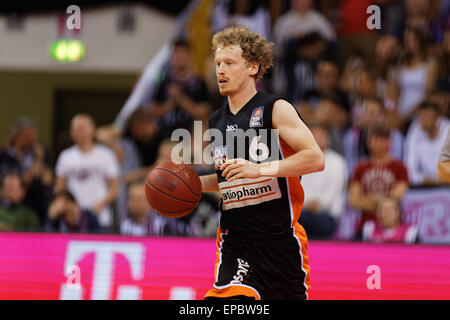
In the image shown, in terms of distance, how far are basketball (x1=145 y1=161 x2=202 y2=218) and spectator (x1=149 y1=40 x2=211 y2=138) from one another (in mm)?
4103

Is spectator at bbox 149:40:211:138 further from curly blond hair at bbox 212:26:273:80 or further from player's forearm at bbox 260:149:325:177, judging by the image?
player's forearm at bbox 260:149:325:177

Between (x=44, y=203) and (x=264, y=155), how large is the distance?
5.00m

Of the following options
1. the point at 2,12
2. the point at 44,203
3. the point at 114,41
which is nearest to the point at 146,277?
the point at 44,203

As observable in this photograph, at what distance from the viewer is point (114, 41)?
1180cm

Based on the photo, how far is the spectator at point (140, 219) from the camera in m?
6.87

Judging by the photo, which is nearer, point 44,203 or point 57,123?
point 44,203

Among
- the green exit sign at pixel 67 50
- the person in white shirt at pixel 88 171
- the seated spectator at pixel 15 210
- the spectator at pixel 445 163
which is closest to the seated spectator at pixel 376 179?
the spectator at pixel 445 163

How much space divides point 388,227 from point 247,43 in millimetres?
3241

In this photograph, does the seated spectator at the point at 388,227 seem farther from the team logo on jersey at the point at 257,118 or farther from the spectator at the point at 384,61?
the team logo on jersey at the point at 257,118

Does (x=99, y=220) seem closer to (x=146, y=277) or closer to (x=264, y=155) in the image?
(x=146, y=277)

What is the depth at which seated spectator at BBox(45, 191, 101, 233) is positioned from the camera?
23.6 ft

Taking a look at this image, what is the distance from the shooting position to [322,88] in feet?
26.1

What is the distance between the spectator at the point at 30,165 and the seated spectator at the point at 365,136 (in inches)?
149

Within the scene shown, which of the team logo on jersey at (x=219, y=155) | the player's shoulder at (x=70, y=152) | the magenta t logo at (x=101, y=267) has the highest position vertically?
the player's shoulder at (x=70, y=152)
